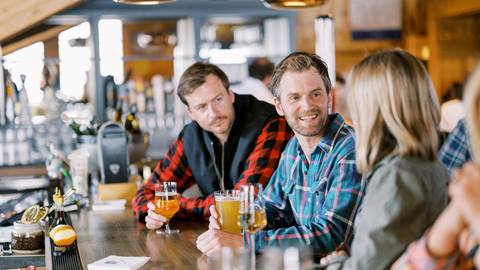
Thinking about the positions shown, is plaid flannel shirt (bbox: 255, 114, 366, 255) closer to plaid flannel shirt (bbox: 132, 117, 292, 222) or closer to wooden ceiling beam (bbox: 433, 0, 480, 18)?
plaid flannel shirt (bbox: 132, 117, 292, 222)

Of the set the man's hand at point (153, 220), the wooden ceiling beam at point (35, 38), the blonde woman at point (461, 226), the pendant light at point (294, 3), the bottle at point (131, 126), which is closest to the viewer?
the blonde woman at point (461, 226)

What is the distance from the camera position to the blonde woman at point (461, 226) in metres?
1.50

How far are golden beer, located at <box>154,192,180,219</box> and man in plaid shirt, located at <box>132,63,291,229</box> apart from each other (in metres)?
0.25

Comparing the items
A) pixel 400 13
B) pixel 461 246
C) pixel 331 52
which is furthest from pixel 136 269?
pixel 400 13

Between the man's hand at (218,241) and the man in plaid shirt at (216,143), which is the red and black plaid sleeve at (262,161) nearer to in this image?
the man in plaid shirt at (216,143)

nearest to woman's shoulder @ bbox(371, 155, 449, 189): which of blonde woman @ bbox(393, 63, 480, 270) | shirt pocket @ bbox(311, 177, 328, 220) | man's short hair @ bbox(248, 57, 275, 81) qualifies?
blonde woman @ bbox(393, 63, 480, 270)

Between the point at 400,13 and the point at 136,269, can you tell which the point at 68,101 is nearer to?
the point at 400,13

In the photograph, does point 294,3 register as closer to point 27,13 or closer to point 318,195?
point 318,195

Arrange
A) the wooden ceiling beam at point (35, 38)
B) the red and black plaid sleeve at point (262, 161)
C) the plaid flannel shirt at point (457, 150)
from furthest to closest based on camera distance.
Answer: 1. the wooden ceiling beam at point (35, 38)
2. the plaid flannel shirt at point (457, 150)
3. the red and black plaid sleeve at point (262, 161)

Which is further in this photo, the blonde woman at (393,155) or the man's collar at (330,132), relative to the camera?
the man's collar at (330,132)

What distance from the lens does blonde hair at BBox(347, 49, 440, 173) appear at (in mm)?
2057

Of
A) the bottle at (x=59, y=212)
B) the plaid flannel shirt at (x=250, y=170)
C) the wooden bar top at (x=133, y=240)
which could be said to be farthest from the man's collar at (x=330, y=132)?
the bottle at (x=59, y=212)

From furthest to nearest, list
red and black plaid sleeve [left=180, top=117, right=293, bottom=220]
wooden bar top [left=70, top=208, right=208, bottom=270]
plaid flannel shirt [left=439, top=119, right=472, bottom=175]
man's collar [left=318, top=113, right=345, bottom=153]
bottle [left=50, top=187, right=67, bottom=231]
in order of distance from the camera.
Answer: plaid flannel shirt [left=439, top=119, right=472, bottom=175] < red and black plaid sleeve [left=180, top=117, right=293, bottom=220] < bottle [left=50, top=187, right=67, bottom=231] < man's collar [left=318, top=113, right=345, bottom=153] < wooden bar top [left=70, top=208, right=208, bottom=270]

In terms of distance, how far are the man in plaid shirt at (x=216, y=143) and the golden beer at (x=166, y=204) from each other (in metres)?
0.25
